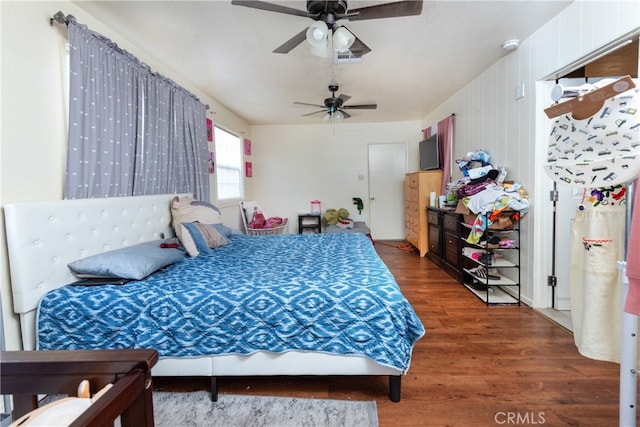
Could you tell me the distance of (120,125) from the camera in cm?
229

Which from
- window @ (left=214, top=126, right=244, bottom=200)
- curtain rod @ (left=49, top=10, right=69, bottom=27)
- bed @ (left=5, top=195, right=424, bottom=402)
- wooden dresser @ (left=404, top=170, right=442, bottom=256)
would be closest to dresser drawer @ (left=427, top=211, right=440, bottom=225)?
wooden dresser @ (left=404, top=170, right=442, bottom=256)

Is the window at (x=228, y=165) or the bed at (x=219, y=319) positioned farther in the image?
the window at (x=228, y=165)

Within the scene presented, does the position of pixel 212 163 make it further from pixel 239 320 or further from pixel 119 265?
pixel 239 320

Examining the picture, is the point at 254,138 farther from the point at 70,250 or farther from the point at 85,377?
the point at 85,377

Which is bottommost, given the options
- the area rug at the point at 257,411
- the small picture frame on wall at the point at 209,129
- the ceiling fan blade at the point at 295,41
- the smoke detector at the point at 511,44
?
the area rug at the point at 257,411

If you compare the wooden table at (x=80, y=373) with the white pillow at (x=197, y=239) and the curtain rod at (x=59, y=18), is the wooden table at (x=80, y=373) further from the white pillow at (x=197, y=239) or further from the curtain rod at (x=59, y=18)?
the curtain rod at (x=59, y=18)

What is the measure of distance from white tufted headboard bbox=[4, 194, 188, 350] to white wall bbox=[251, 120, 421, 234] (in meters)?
3.95

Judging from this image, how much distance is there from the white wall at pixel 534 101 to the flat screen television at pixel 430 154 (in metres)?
1.12

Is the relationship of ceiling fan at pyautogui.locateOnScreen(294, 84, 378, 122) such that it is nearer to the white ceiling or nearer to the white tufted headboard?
the white ceiling

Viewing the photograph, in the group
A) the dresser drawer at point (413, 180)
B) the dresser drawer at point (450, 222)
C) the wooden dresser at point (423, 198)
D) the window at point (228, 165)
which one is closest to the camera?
the dresser drawer at point (450, 222)

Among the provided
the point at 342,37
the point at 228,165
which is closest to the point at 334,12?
the point at 342,37

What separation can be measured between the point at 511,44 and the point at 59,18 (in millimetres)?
3443

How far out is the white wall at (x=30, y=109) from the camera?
5.23 ft

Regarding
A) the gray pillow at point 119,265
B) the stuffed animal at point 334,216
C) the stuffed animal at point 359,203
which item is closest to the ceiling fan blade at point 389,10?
the gray pillow at point 119,265
